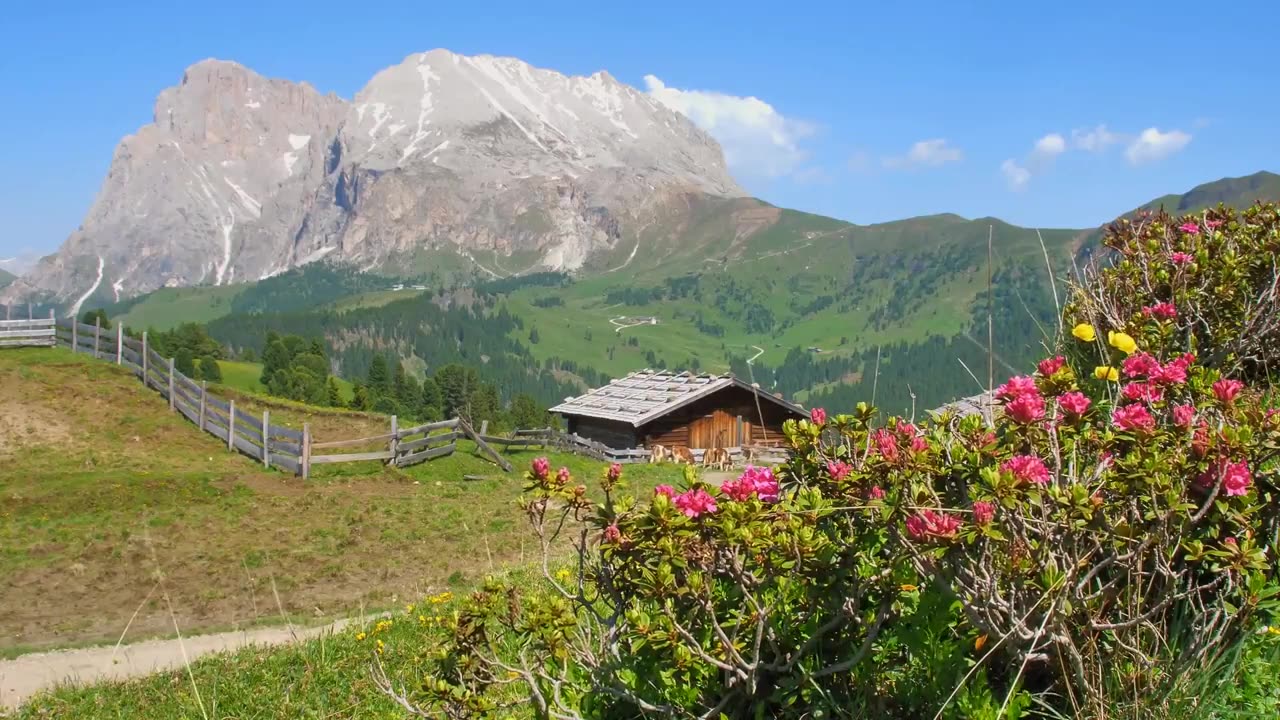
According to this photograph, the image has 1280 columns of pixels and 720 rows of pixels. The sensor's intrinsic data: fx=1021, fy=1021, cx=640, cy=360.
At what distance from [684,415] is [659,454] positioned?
2.58m

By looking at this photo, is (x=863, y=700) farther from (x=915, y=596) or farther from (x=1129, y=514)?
(x=1129, y=514)

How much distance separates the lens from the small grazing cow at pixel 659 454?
44062 millimetres

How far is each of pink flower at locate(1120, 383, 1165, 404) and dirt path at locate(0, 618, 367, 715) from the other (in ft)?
29.3

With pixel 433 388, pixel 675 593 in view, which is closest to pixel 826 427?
pixel 675 593

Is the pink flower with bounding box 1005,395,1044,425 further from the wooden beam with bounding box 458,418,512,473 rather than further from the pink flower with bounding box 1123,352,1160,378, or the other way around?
the wooden beam with bounding box 458,418,512,473

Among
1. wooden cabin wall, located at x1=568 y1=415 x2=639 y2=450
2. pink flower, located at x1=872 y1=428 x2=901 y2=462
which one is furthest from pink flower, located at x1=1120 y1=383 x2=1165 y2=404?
wooden cabin wall, located at x1=568 y1=415 x2=639 y2=450

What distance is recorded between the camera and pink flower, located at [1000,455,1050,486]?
3.07 meters

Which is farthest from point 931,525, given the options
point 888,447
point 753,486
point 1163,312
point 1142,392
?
point 1163,312

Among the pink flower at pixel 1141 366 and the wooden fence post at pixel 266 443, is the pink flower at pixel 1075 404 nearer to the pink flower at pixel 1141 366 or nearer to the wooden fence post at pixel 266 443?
the pink flower at pixel 1141 366

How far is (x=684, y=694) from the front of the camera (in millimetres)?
3668

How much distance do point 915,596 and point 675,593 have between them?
936 mm

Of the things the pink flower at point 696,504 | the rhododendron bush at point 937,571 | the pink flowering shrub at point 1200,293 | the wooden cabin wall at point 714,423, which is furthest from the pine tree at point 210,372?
the pink flower at point 696,504

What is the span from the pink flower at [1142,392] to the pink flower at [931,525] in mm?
1147

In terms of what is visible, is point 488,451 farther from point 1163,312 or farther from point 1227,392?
point 1227,392
